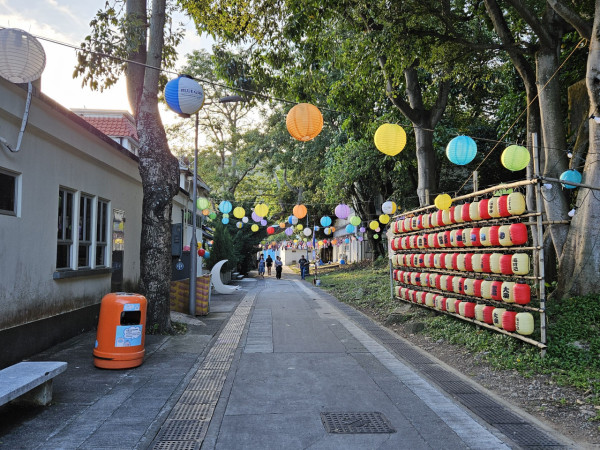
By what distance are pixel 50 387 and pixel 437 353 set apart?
6402mm

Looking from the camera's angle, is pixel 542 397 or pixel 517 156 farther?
pixel 517 156

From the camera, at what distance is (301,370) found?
22.1 ft

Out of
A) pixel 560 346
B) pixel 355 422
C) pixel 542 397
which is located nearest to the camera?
pixel 355 422

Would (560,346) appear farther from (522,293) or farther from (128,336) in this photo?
(128,336)

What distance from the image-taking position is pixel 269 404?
5184 mm

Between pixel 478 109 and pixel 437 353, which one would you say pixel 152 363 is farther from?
pixel 478 109

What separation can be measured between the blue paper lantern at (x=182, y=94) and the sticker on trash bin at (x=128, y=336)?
3.65 metres

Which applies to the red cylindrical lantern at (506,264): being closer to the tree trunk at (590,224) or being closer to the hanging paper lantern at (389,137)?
the tree trunk at (590,224)

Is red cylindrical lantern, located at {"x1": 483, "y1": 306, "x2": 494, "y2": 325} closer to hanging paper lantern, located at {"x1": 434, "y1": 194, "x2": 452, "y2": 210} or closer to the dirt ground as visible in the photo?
the dirt ground

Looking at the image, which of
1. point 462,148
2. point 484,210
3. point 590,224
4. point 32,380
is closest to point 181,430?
point 32,380

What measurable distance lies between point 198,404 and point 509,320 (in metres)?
5.12

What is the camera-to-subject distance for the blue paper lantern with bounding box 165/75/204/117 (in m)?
7.36

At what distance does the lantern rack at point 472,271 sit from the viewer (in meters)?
7.00

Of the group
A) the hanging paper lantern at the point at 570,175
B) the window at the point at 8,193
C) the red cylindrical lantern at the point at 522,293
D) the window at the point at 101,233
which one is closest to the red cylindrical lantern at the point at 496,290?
the red cylindrical lantern at the point at 522,293
